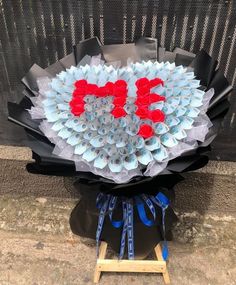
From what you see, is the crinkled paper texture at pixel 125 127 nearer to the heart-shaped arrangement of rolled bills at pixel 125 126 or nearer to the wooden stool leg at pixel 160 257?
the heart-shaped arrangement of rolled bills at pixel 125 126

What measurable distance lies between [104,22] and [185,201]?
51.7 inches

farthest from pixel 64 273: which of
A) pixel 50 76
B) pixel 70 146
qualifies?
pixel 50 76

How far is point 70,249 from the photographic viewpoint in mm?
2541

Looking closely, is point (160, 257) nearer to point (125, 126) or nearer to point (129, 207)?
point (129, 207)

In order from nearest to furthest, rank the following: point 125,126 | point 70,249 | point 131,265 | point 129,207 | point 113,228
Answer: point 125,126 < point 129,207 < point 113,228 < point 131,265 < point 70,249

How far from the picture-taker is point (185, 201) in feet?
8.79

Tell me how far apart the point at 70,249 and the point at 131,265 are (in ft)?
1.61

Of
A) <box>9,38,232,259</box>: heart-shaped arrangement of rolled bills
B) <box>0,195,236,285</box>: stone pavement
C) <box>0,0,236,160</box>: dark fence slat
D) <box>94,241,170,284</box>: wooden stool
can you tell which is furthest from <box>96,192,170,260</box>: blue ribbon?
<box>0,0,236,160</box>: dark fence slat

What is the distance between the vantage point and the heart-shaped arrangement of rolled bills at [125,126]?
1647mm

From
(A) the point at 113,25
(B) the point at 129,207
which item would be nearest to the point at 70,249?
(B) the point at 129,207

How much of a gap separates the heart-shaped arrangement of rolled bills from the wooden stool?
272 millimetres

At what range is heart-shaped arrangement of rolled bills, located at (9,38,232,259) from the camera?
64.9 inches

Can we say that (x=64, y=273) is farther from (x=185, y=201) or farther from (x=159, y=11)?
(x=159, y=11)

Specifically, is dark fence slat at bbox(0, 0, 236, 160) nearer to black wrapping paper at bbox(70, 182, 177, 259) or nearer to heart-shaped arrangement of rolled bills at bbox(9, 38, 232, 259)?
heart-shaped arrangement of rolled bills at bbox(9, 38, 232, 259)
